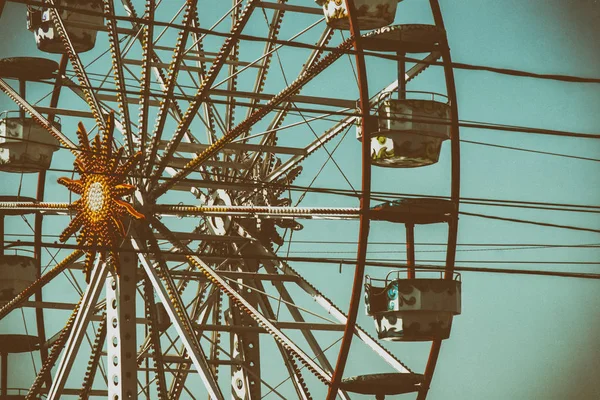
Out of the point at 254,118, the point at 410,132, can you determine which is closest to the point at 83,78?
the point at 254,118

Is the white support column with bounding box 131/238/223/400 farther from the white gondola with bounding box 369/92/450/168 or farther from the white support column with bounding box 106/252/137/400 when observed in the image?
the white gondola with bounding box 369/92/450/168

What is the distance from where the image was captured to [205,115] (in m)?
25.3

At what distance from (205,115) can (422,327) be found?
5630mm

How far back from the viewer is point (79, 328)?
Result: 22422 mm

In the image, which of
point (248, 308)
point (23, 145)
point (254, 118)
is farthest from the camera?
point (23, 145)

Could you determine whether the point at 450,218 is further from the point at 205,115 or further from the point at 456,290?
the point at 205,115

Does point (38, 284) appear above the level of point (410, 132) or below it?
below

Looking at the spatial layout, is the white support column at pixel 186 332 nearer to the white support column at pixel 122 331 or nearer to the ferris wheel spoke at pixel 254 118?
the white support column at pixel 122 331

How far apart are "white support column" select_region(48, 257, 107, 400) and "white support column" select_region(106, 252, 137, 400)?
0.18 metres

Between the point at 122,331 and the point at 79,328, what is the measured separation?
767 mm

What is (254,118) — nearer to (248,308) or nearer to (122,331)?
(248,308)

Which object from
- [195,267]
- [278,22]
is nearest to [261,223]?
[195,267]

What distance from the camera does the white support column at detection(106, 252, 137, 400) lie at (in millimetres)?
21906

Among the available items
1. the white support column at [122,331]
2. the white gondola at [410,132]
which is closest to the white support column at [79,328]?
the white support column at [122,331]
